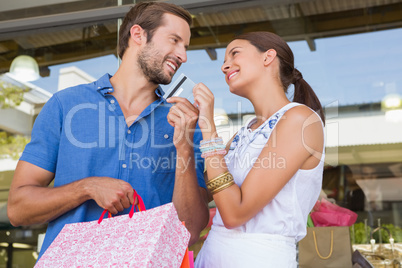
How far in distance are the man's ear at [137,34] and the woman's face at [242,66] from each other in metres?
0.39

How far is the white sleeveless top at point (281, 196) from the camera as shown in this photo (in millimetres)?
1416

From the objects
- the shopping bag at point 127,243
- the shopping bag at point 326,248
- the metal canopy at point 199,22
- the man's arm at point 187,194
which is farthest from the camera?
the metal canopy at point 199,22

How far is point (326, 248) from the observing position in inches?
109

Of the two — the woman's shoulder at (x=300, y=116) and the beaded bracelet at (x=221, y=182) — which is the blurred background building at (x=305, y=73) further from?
the beaded bracelet at (x=221, y=182)

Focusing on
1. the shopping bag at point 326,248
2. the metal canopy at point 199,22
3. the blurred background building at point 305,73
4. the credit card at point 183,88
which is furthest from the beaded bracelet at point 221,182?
the blurred background building at point 305,73

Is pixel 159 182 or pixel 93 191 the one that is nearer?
pixel 93 191

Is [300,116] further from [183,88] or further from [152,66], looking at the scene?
[152,66]

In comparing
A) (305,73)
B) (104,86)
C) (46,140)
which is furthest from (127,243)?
(305,73)

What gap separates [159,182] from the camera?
170 centimetres

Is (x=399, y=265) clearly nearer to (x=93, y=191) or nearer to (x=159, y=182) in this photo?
(x=159, y=182)

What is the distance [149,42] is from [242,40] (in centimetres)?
38

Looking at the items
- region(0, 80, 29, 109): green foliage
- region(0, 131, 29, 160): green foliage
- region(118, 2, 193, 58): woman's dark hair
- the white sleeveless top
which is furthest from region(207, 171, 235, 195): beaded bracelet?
region(0, 131, 29, 160): green foliage

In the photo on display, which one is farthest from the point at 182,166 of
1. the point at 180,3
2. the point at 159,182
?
the point at 180,3

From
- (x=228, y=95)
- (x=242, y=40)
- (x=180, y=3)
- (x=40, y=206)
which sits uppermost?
(x=180, y=3)
